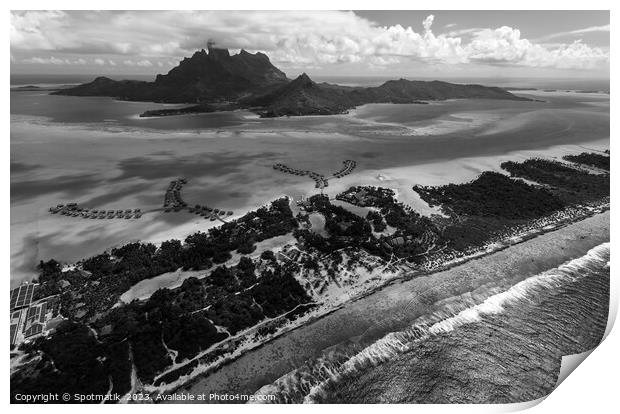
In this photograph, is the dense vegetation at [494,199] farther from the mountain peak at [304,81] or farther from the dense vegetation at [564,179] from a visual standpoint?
the mountain peak at [304,81]

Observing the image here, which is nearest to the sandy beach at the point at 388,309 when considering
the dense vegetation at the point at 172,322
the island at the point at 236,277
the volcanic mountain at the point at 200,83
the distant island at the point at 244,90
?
the island at the point at 236,277

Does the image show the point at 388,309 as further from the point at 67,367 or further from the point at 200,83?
the point at 200,83

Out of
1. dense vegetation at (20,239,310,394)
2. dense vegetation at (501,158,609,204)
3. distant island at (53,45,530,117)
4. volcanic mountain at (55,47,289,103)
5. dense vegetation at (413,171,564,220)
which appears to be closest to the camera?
dense vegetation at (20,239,310,394)

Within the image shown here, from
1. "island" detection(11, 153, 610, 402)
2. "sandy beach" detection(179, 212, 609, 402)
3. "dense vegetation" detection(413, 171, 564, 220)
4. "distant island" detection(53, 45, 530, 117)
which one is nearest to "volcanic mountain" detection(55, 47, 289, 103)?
"distant island" detection(53, 45, 530, 117)

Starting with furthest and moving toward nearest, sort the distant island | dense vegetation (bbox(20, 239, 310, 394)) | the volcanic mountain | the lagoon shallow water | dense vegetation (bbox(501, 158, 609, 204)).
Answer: the volcanic mountain < the distant island < dense vegetation (bbox(501, 158, 609, 204)) < the lagoon shallow water < dense vegetation (bbox(20, 239, 310, 394))

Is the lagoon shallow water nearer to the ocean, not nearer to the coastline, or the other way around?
the ocean

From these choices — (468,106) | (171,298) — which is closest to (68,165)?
(171,298)
